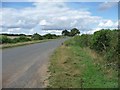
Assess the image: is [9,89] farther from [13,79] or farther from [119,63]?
[119,63]

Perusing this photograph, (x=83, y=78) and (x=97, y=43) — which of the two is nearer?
(x=83, y=78)

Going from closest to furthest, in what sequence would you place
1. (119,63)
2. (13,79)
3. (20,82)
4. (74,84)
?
(74,84) → (20,82) → (13,79) → (119,63)

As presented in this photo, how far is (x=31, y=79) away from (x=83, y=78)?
1935mm

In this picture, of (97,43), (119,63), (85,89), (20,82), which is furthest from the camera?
(97,43)

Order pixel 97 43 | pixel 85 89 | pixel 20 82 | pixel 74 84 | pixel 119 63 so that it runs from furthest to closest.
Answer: pixel 97 43 < pixel 119 63 < pixel 20 82 < pixel 74 84 < pixel 85 89

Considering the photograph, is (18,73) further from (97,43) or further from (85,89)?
(97,43)

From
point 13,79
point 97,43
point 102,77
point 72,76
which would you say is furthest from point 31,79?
point 97,43

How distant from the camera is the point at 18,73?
13125 millimetres

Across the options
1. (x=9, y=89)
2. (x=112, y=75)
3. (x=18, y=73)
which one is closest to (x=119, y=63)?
(x=112, y=75)

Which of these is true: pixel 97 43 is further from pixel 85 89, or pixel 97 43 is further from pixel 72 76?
pixel 85 89

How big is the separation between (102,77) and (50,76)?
2057 millimetres

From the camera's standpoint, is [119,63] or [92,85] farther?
[119,63]

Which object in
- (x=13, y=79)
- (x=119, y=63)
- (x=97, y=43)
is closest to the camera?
(x=13, y=79)

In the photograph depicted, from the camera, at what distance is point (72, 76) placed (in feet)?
39.1
